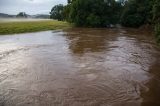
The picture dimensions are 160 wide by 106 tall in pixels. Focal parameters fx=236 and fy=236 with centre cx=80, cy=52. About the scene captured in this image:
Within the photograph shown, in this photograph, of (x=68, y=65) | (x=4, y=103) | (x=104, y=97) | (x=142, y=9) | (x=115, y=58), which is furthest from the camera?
(x=142, y=9)

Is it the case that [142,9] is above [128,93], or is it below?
above

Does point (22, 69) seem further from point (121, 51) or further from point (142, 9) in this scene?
point (142, 9)

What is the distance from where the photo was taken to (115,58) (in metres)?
16.7

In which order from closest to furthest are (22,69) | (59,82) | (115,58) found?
(59,82), (22,69), (115,58)

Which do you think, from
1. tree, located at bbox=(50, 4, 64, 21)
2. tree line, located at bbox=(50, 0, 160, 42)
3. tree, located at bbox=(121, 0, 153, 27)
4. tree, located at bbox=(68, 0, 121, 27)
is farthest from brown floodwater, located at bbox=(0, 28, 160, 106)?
tree, located at bbox=(50, 4, 64, 21)

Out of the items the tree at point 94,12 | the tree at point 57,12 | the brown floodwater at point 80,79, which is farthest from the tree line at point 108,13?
the tree at point 57,12

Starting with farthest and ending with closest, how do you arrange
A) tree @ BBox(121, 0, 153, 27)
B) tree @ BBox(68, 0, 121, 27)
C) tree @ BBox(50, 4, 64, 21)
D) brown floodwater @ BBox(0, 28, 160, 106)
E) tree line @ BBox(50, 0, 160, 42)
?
tree @ BBox(50, 4, 64, 21) < tree @ BBox(68, 0, 121, 27) < tree line @ BBox(50, 0, 160, 42) < tree @ BBox(121, 0, 153, 27) < brown floodwater @ BBox(0, 28, 160, 106)

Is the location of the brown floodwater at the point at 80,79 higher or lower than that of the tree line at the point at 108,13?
lower

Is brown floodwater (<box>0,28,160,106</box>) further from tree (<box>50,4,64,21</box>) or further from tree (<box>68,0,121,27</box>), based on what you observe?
tree (<box>50,4,64,21</box>)

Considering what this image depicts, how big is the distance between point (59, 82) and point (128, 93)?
11.1ft

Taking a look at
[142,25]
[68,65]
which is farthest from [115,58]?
[142,25]

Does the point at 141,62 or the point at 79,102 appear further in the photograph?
the point at 141,62

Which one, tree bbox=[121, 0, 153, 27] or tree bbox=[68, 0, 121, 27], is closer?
tree bbox=[121, 0, 153, 27]

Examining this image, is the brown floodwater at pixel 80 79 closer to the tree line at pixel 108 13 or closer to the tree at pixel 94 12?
the tree at pixel 94 12
